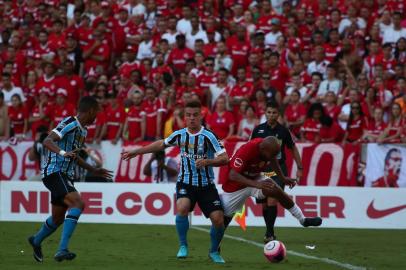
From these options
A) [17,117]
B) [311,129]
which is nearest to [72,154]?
[311,129]

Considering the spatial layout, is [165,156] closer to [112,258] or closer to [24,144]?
[24,144]

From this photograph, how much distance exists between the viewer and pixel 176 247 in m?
13.1

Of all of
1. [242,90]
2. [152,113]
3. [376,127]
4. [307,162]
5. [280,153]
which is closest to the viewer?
[280,153]

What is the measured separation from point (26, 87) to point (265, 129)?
10702mm

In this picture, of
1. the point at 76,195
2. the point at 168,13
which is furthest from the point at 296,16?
the point at 76,195

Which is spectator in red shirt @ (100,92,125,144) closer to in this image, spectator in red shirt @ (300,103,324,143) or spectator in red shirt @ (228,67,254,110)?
spectator in red shirt @ (228,67,254,110)

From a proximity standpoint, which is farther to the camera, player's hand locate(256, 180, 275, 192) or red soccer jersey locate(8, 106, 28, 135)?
red soccer jersey locate(8, 106, 28, 135)

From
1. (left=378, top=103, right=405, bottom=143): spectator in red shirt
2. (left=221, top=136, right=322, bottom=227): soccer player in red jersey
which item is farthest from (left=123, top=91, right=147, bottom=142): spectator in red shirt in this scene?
(left=221, top=136, right=322, bottom=227): soccer player in red jersey

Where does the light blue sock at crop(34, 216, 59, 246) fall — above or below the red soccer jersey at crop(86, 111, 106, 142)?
below

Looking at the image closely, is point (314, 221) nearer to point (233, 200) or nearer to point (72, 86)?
point (233, 200)

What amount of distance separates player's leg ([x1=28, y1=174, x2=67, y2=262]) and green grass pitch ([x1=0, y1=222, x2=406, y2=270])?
0.19 meters

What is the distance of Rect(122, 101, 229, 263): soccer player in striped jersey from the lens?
36.0ft

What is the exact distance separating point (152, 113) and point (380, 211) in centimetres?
626

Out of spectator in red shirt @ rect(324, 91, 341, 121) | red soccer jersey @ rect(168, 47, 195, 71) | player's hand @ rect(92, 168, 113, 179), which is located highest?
red soccer jersey @ rect(168, 47, 195, 71)
